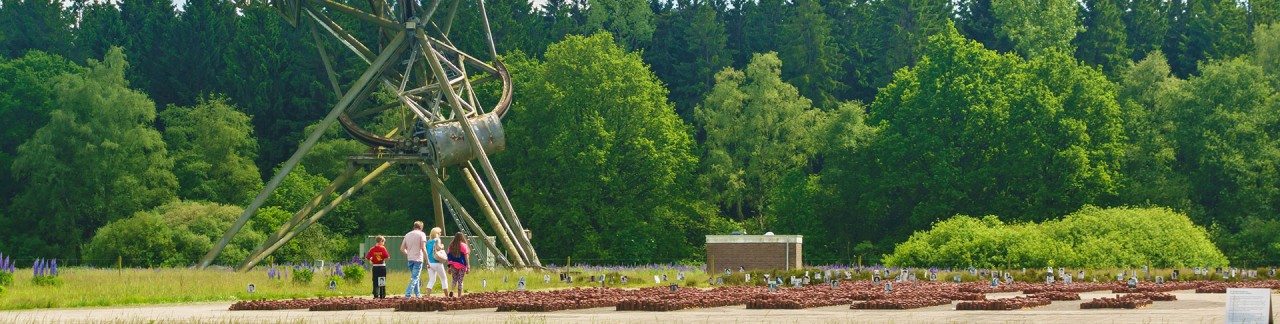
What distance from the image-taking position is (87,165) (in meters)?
81.9

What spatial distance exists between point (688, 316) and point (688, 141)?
56.8 meters

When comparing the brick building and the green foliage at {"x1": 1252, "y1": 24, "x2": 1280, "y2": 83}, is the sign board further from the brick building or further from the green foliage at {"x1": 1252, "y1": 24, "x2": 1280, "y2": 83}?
the green foliage at {"x1": 1252, "y1": 24, "x2": 1280, "y2": 83}

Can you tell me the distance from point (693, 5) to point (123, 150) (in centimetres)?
3937

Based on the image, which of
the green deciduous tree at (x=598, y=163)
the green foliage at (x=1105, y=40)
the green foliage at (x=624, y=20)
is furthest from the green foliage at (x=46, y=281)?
the green foliage at (x=624, y=20)

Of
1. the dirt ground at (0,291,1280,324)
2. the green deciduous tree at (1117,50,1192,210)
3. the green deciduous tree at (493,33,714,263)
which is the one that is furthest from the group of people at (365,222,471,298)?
the green deciduous tree at (1117,50,1192,210)

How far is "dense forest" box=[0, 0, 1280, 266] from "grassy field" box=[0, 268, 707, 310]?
93.9 ft

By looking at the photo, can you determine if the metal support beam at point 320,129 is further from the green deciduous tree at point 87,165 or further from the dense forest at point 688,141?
the green deciduous tree at point 87,165

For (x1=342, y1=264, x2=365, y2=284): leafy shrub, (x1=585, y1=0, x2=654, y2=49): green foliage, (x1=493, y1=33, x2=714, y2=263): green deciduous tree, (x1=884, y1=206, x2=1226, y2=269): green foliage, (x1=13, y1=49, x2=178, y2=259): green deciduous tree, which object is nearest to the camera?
(x1=342, y1=264, x2=365, y2=284): leafy shrub

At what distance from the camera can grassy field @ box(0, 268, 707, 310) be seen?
32.1m

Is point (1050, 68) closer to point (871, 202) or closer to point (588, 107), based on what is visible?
point (871, 202)

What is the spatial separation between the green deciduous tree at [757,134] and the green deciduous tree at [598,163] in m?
4.20

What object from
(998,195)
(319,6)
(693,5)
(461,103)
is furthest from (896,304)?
(693,5)

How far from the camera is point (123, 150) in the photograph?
269 feet

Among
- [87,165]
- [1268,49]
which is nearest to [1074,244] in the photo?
[1268,49]
